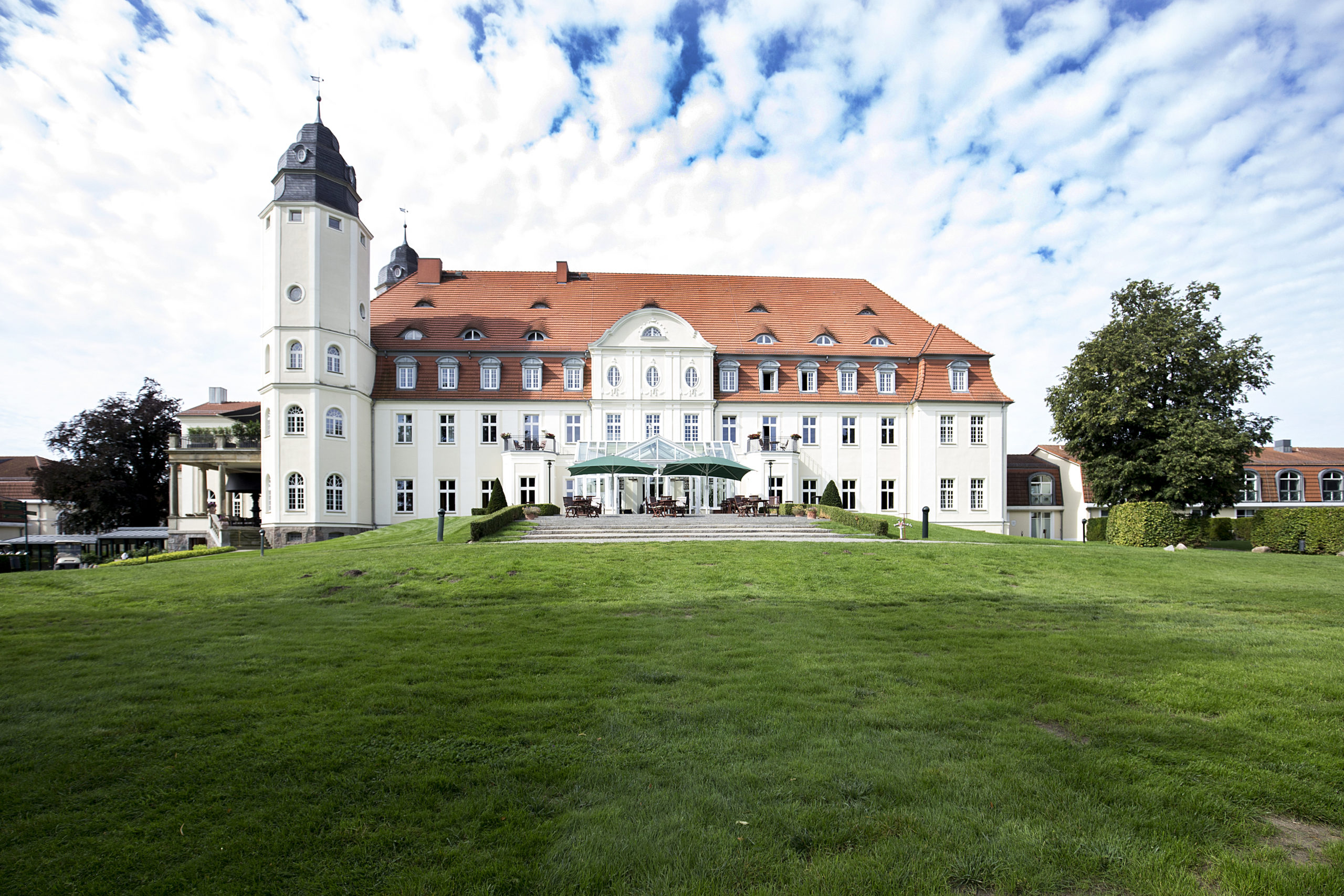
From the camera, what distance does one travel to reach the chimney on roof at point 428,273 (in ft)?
131

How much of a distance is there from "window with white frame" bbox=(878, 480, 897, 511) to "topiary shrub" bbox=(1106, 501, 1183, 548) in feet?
38.7

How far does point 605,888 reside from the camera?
340 cm

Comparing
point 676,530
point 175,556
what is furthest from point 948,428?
point 175,556

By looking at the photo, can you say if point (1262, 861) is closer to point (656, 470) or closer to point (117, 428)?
point (656, 470)

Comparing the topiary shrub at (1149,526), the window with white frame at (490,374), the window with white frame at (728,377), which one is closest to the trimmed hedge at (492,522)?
the window with white frame at (490,374)

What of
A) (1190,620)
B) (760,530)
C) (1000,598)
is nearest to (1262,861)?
(1190,620)

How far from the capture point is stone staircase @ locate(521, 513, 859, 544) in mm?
20469

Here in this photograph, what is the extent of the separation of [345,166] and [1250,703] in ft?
125

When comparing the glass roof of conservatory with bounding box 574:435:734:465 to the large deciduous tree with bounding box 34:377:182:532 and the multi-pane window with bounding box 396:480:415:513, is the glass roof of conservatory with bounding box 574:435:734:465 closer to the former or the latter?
the multi-pane window with bounding box 396:480:415:513

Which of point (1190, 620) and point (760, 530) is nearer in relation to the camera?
point (1190, 620)

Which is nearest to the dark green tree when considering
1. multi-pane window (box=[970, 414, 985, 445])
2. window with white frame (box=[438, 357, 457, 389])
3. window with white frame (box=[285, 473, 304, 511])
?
window with white frame (box=[438, 357, 457, 389])

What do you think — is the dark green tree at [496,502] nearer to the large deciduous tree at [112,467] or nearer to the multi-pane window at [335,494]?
the multi-pane window at [335,494]

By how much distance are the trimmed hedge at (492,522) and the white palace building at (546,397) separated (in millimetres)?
7461

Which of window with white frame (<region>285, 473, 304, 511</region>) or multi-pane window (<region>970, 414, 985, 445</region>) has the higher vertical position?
multi-pane window (<region>970, 414, 985, 445</region>)
